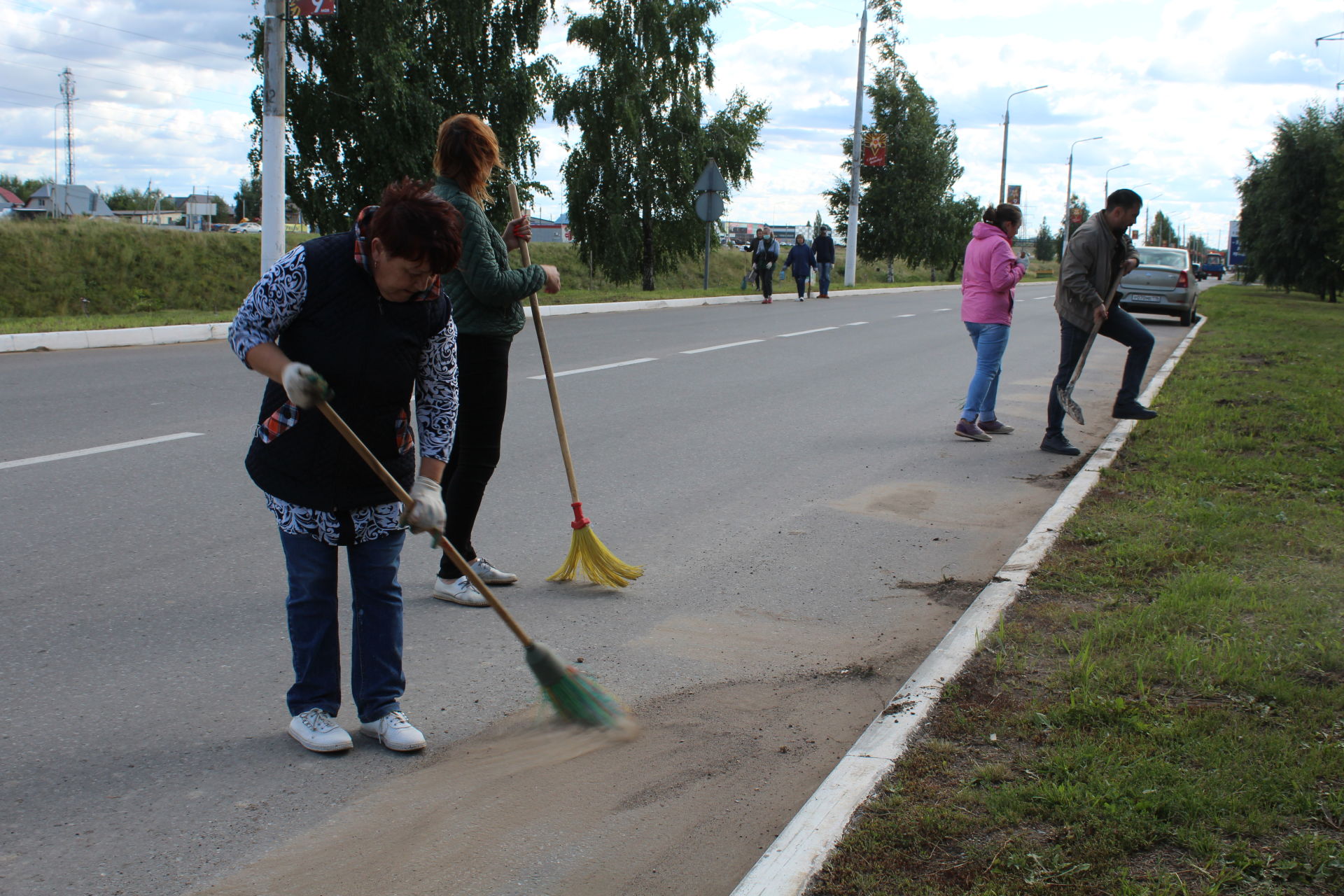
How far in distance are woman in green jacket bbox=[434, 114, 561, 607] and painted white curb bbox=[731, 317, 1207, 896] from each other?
1.76 metres

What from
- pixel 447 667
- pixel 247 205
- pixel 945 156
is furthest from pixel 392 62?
pixel 247 205

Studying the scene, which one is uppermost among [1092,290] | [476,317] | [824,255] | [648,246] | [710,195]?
[710,195]

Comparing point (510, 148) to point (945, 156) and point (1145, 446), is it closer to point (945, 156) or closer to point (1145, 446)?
point (1145, 446)

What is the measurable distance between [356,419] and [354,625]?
25.0 inches

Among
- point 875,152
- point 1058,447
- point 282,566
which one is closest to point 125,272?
point 1058,447

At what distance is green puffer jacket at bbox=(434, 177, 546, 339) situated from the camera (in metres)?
4.27

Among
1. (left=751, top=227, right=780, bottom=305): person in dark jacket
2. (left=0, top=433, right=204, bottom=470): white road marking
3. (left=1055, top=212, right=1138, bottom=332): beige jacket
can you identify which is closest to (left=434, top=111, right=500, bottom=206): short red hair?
(left=0, top=433, right=204, bottom=470): white road marking

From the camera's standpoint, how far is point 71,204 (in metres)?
34.1

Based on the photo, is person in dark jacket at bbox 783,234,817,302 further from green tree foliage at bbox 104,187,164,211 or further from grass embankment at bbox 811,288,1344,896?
green tree foliage at bbox 104,187,164,211

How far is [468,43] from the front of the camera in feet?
81.4

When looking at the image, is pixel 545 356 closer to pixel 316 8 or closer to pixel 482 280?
pixel 482 280

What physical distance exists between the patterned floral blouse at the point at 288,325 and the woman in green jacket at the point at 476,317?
3.46 ft

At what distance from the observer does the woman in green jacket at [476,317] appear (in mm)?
4246

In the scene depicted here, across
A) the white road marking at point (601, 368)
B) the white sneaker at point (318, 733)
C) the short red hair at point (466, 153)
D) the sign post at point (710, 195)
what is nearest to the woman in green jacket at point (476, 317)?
the short red hair at point (466, 153)
